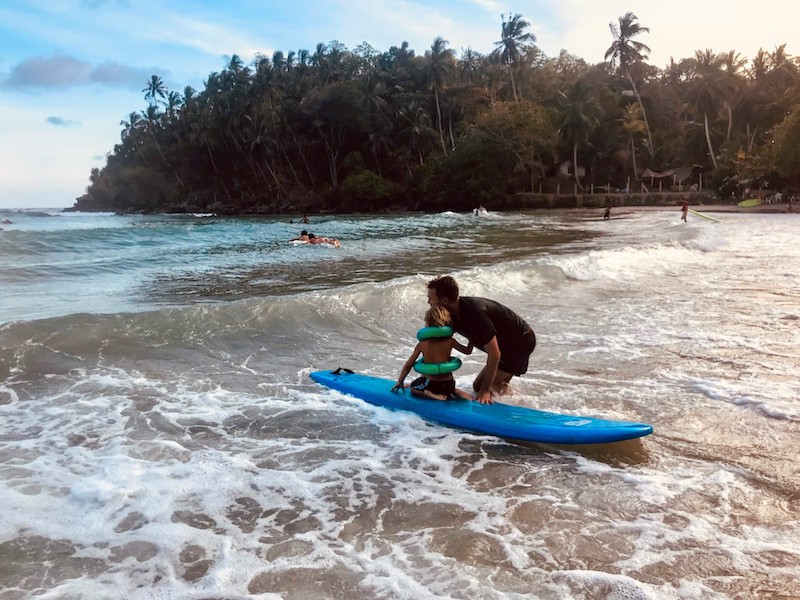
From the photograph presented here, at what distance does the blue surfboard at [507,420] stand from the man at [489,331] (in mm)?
236

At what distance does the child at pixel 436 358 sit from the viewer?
4566 millimetres

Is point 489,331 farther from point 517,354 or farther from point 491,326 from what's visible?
point 517,354

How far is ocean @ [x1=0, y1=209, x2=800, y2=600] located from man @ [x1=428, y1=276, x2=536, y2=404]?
44 cm

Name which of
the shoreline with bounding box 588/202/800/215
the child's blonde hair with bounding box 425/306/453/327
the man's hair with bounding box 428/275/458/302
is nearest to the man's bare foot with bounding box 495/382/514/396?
the child's blonde hair with bounding box 425/306/453/327

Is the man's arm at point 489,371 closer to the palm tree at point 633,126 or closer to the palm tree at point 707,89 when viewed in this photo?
the palm tree at point 707,89

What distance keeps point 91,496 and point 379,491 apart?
5.63 feet

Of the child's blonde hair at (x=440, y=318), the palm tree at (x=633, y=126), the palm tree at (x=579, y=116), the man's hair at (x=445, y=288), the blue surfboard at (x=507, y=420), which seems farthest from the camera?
the palm tree at (x=633, y=126)

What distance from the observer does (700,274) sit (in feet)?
40.7

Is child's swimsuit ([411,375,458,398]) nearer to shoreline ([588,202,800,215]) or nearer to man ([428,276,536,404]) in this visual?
man ([428,276,536,404])

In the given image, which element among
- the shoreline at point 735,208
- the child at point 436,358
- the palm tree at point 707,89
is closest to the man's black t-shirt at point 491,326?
the child at point 436,358

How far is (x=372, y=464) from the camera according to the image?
406 cm

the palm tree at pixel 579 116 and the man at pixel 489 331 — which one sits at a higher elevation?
the palm tree at pixel 579 116

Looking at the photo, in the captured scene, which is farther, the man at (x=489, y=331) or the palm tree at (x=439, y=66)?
the palm tree at (x=439, y=66)

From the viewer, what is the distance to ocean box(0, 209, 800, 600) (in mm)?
2807
